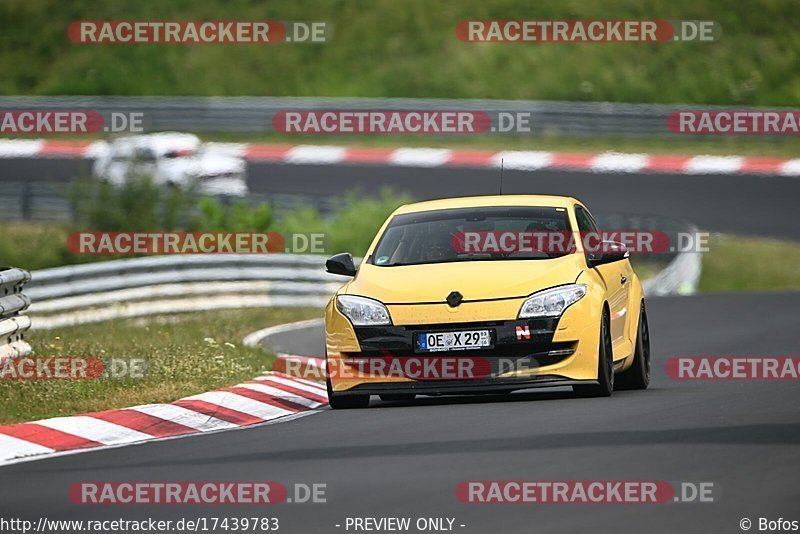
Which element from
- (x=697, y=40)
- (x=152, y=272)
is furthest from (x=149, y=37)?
(x=152, y=272)

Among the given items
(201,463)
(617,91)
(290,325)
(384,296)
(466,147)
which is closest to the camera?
(201,463)

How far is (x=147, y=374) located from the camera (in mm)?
13719

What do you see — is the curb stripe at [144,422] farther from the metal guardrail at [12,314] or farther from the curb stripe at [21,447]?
the metal guardrail at [12,314]

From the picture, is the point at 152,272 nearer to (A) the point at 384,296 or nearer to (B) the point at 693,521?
(A) the point at 384,296

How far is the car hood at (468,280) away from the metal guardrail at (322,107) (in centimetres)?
2580

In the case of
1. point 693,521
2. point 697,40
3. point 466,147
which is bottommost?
point 693,521

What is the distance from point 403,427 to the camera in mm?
10742

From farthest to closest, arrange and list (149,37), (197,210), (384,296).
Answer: (149,37) → (197,210) → (384,296)

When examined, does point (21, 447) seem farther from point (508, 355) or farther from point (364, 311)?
point (508, 355)

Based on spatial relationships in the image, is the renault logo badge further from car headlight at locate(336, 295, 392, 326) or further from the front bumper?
car headlight at locate(336, 295, 392, 326)

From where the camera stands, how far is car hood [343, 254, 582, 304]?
38.0 ft

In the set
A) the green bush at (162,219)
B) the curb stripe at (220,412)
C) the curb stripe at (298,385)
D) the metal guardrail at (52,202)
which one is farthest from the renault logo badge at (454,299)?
the metal guardrail at (52,202)

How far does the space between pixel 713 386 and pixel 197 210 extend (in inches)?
725

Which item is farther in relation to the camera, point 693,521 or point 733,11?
point 733,11
